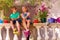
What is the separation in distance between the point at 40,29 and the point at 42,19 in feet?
0.33

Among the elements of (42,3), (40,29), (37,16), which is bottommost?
(40,29)

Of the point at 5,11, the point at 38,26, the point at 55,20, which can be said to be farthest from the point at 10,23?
the point at 55,20

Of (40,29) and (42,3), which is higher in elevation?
(42,3)

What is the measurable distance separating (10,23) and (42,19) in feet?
1.05

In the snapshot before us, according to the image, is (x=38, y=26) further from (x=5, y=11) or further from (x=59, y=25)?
(x=5, y=11)

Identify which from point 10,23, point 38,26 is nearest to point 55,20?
point 38,26

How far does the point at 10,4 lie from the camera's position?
1.91 meters

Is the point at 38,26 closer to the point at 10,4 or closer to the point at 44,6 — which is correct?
the point at 44,6

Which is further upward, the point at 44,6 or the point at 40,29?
the point at 44,6

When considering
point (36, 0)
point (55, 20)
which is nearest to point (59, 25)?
point (55, 20)

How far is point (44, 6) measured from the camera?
192 centimetres

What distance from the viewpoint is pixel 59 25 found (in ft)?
6.11

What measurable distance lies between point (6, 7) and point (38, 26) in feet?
1.25

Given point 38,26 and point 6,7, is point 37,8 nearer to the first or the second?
point 38,26
